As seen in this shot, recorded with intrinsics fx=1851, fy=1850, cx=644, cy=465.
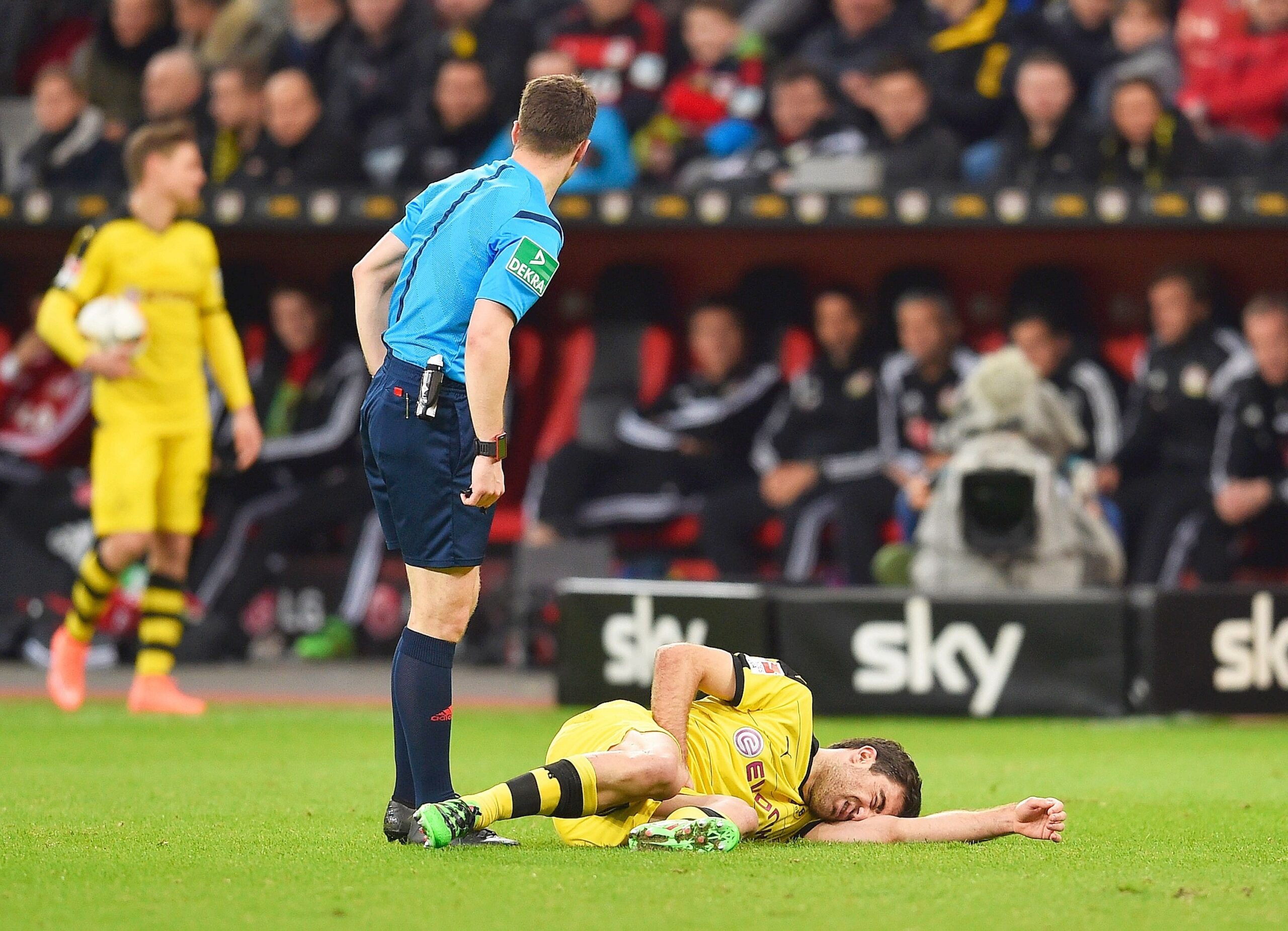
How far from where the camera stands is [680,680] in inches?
177

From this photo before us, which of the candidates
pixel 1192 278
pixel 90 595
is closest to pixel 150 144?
pixel 90 595

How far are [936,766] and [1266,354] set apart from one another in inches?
172

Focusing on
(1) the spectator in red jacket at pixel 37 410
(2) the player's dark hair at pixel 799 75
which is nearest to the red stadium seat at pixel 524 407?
(2) the player's dark hair at pixel 799 75

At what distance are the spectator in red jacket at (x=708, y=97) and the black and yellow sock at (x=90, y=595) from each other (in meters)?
4.71

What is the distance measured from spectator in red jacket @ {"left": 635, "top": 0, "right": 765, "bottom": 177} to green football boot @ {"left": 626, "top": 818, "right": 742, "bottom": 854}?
7.43m

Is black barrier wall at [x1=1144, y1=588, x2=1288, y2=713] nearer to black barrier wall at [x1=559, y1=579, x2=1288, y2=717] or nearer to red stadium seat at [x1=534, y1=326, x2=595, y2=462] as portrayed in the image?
black barrier wall at [x1=559, y1=579, x2=1288, y2=717]

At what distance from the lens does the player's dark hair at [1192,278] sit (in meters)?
10.2

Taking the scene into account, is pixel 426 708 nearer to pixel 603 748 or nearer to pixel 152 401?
pixel 603 748

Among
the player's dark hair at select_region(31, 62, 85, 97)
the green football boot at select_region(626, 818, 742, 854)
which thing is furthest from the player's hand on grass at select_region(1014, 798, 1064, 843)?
the player's dark hair at select_region(31, 62, 85, 97)

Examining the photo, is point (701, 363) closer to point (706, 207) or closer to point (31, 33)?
point (706, 207)

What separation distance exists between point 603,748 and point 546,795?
23cm

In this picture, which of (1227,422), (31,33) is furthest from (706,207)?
(31,33)

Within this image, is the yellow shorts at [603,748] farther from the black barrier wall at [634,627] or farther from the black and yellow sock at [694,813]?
the black barrier wall at [634,627]

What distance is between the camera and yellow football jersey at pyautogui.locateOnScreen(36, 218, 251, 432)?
8.14 meters
